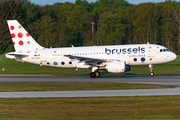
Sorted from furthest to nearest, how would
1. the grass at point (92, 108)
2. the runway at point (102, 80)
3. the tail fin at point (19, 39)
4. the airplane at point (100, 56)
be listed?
the tail fin at point (19, 39) < the airplane at point (100, 56) < the runway at point (102, 80) < the grass at point (92, 108)

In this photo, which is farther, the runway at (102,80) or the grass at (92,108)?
the runway at (102,80)

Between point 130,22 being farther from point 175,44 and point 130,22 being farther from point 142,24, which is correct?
point 175,44

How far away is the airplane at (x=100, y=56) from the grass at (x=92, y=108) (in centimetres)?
1491

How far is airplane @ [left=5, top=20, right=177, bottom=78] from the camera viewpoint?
112 feet

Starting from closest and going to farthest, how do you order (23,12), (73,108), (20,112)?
(20,112) → (73,108) → (23,12)

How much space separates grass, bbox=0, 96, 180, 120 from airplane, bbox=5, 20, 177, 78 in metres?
14.9

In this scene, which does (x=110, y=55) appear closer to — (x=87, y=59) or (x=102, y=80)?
(x=87, y=59)

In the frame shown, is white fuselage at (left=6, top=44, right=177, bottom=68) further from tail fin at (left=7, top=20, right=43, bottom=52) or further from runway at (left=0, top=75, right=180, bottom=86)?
runway at (left=0, top=75, right=180, bottom=86)

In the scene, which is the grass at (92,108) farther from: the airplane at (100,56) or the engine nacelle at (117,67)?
the airplane at (100,56)

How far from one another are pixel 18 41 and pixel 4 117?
24377mm

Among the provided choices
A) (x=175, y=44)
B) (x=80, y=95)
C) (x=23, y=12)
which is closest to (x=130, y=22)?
(x=175, y=44)

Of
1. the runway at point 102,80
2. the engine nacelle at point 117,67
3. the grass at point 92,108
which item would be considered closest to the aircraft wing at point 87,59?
the engine nacelle at point 117,67

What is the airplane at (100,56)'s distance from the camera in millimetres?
34188

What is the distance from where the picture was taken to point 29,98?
19.2m
